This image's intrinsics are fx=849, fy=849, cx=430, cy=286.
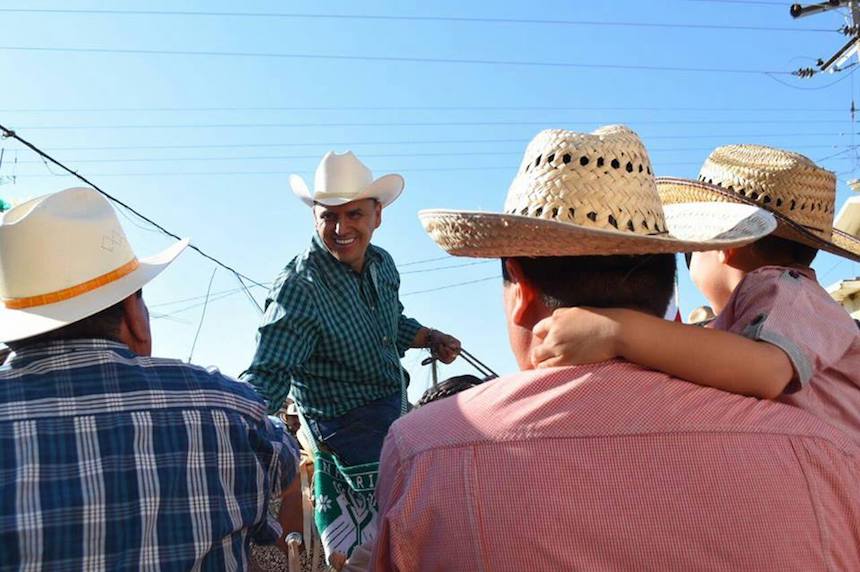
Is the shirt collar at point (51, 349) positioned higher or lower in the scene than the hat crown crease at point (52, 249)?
lower

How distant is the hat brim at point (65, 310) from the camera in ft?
7.03

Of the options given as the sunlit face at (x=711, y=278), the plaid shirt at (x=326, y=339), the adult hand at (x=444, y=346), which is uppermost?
the sunlit face at (x=711, y=278)

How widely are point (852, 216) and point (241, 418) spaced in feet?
68.9

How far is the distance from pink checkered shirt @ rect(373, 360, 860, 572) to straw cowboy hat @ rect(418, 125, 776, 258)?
26cm

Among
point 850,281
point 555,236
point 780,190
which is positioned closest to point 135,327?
point 555,236

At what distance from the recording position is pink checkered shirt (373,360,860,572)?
1448mm

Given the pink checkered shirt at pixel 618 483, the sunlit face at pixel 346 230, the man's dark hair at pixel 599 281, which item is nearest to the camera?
the pink checkered shirt at pixel 618 483

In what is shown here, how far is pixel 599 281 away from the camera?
66.9 inches

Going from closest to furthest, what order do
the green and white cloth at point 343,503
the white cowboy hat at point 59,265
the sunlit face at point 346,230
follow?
the white cowboy hat at point 59,265
the green and white cloth at point 343,503
the sunlit face at point 346,230

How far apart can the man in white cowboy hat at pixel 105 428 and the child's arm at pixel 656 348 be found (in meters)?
0.94

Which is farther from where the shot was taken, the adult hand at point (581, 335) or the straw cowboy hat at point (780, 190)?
the straw cowboy hat at point (780, 190)

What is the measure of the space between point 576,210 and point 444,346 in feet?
9.18

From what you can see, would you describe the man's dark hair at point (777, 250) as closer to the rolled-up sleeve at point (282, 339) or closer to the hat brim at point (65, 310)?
the hat brim at point (65, 310)

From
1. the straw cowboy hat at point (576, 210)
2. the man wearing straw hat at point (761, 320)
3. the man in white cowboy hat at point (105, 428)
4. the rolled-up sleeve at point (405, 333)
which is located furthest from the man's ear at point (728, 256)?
the rolled-up sleeve at point (405, 333)
